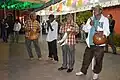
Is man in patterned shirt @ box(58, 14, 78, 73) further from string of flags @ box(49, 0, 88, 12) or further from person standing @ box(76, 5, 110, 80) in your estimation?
string of flags @ box(49, 0, 88, 12)

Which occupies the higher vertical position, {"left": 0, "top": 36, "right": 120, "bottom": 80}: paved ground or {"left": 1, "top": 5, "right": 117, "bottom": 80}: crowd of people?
{"left": 1, "top": 5, "right": 117, "bottom": 80}: crowd of people

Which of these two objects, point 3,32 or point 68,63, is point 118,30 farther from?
point 68,63

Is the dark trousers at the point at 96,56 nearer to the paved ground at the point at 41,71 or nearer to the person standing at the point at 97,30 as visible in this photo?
the person standing at the point at 97,30

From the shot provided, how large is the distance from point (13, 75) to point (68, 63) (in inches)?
68.2

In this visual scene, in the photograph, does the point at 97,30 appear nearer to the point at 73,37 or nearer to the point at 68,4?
the point at 73,37

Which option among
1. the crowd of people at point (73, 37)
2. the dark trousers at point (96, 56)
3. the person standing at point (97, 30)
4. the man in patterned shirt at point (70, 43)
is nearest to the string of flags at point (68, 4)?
the crowd of people at point (73, 37)

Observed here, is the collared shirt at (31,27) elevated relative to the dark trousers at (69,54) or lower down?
elevated

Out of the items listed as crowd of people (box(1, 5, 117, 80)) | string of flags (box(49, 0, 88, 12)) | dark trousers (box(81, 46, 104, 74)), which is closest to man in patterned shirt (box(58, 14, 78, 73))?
crowd of people (box(1, 5, 117, 80))

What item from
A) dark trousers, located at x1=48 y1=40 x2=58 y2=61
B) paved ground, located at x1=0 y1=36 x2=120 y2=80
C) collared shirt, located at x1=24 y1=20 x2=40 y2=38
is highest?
collared shirt, located at x1=24 y1=20 x2=40 y2=38

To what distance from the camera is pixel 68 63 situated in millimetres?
10695

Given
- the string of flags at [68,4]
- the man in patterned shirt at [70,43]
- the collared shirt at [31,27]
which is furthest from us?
the string of flags at [68,4]

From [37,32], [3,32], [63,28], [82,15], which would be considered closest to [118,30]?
[82,15]

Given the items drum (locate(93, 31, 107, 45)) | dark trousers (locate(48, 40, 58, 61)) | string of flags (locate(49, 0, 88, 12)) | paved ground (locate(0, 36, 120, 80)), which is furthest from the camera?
string of flags (locate(49, 0, 88, 12))

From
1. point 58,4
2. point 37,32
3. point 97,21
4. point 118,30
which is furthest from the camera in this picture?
point 58,4
